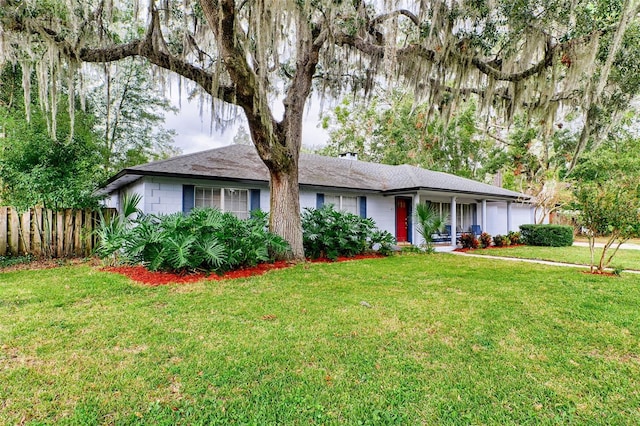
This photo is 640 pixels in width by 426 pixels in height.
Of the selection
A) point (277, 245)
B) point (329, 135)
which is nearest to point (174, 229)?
point (277, 245)

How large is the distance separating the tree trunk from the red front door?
22.1 feet

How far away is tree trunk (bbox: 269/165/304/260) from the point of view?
778cm

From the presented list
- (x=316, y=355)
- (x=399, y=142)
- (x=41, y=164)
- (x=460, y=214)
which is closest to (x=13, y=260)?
(x=41, y=164)

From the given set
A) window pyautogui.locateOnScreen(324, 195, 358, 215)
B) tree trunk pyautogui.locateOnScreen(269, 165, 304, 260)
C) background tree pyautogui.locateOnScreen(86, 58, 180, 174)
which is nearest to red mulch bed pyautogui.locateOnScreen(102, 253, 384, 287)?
tree trunk pyautogui.locateOnScreen(269, 165, 304, 260)

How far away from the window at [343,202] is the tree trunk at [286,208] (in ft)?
12.4

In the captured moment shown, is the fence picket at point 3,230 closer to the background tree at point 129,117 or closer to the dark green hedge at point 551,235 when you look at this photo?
the background tree at point 129,117

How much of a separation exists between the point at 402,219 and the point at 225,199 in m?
7.70

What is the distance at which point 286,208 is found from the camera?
7.88 metres

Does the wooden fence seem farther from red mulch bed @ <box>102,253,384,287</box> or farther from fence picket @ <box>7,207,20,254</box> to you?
red mulch bed @ <box>102,253,384,287</box>

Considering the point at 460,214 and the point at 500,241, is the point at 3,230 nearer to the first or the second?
the point at 500,241

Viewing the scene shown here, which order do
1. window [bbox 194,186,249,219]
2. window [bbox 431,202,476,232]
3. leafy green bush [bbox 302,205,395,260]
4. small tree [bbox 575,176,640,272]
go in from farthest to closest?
1. window [bbox 431,202,476,232]
2. window [bbox 194,186,249,219]
3. leafy green bush [bbox 302,205,395,260]
4. small tree [bbox 575,176,640,272]

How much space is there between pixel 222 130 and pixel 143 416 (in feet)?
20.0

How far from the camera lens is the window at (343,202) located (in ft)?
38.6

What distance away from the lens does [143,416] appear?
207cm
